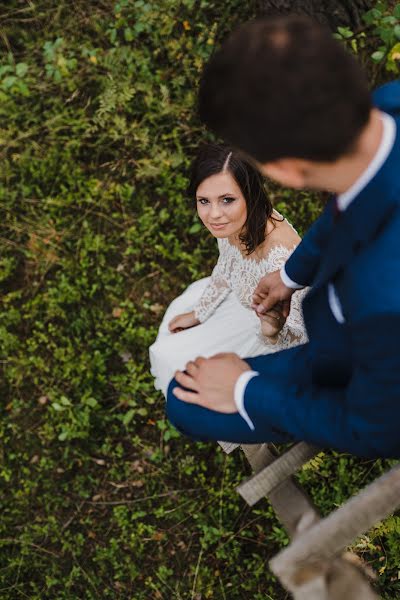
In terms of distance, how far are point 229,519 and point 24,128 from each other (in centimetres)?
351

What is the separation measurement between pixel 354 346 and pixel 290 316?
149 centimetres

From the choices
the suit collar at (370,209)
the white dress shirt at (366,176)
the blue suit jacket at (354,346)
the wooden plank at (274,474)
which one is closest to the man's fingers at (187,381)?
the blue suit jacket at (354,346)

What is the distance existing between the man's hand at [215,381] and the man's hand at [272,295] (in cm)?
54

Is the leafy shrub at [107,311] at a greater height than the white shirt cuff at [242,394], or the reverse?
the white shirt cuff at [242,394]

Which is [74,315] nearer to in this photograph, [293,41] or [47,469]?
[47,469]

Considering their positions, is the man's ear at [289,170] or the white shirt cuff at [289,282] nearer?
the man's ear at [289,170]

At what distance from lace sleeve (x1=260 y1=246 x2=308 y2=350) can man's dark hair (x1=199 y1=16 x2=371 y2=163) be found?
1571 millimetres

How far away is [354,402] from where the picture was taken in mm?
1532

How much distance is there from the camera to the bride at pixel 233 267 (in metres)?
2.82

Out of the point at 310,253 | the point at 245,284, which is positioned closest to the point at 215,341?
the point at 245,284

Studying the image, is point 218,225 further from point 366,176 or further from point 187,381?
point 366,176

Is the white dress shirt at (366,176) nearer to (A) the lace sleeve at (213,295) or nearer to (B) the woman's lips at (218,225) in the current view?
(B) the woman's lips at (218,225)

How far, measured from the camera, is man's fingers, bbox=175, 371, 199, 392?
6.67 feet

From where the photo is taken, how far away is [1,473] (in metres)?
4.10
